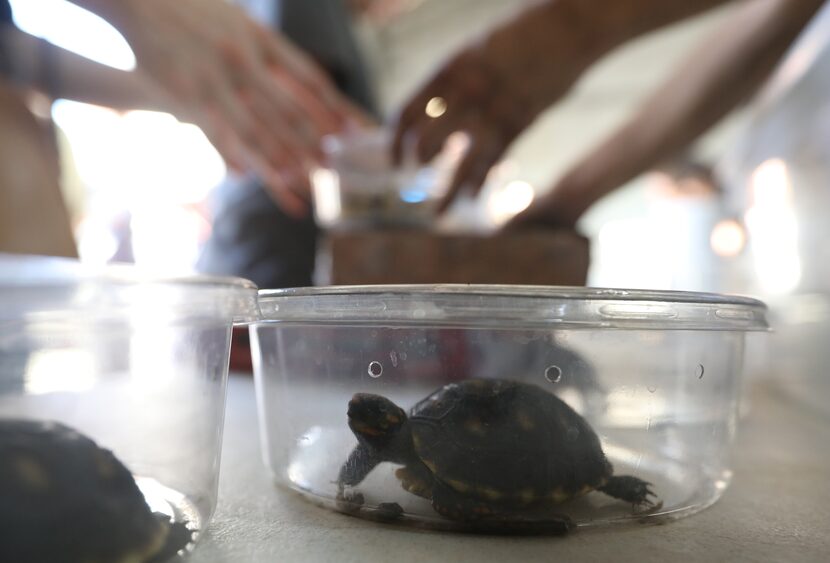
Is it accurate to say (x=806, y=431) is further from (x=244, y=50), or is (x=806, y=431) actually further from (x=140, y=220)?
(x=140, y=220)

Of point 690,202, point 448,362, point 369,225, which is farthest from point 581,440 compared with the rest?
point 690,202

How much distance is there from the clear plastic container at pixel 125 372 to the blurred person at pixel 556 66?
63cm

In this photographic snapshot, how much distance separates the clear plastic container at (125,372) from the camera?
291mm

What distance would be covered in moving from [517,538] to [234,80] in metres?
0.87

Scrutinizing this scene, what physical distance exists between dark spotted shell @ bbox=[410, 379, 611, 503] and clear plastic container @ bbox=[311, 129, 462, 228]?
0.87 metres

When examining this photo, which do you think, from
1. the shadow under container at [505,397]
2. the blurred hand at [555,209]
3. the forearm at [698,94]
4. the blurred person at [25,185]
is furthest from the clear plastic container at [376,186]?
the shadow under container at [505,397]

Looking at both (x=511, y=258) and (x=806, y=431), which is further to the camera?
(x=511, y=258)

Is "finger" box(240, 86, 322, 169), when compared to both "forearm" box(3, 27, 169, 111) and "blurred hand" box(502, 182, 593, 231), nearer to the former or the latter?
"forearm" box(3, 27, 169, 111)

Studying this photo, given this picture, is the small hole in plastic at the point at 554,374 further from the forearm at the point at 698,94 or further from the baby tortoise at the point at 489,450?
the forearm at the point at 698,94

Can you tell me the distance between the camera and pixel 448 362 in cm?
43

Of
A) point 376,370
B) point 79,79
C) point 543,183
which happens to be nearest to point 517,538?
point 376,370

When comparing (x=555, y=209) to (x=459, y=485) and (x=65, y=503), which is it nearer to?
(x=459, y=485)

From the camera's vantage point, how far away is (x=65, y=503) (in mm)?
282

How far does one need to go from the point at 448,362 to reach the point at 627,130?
100cm
